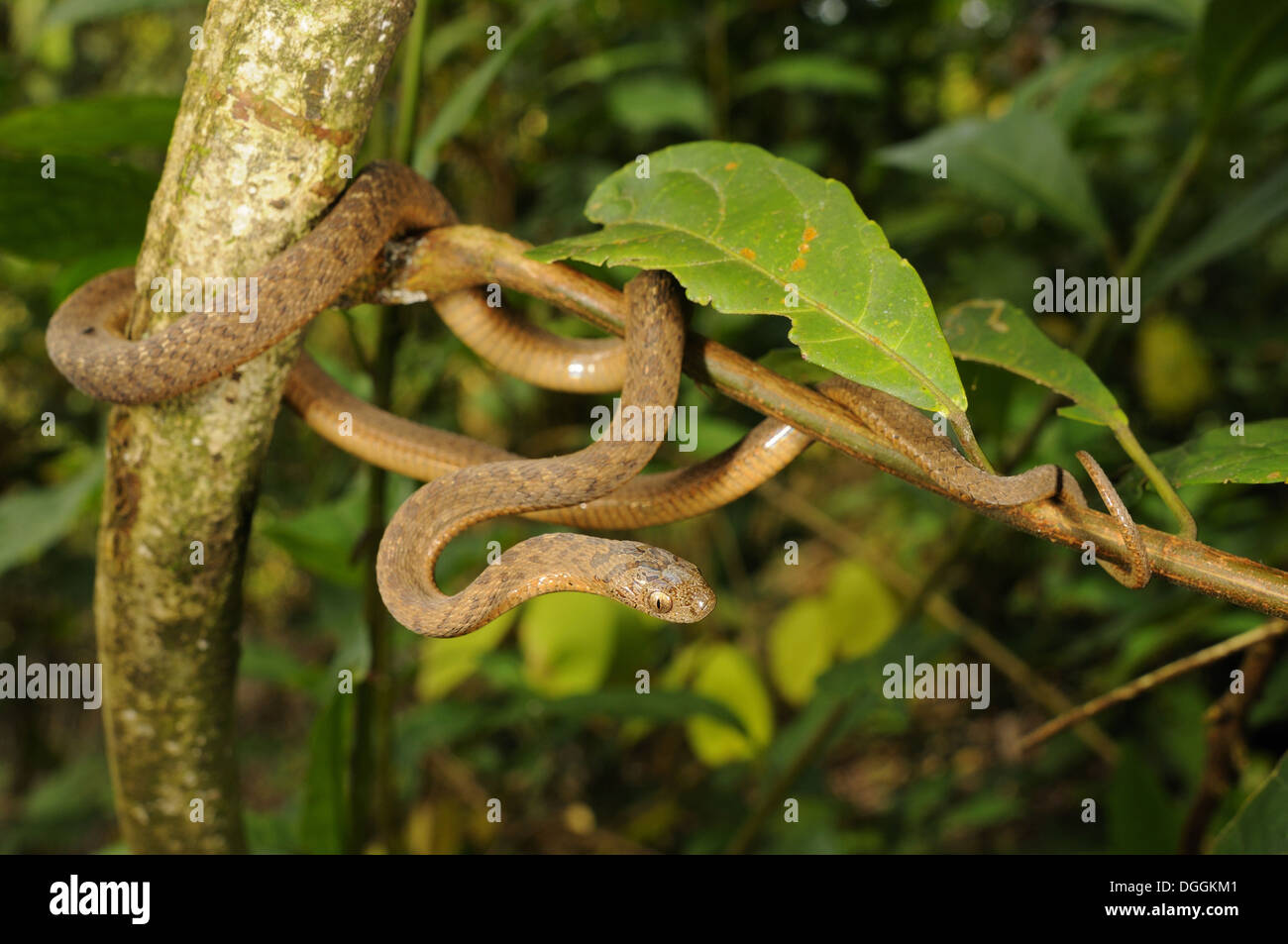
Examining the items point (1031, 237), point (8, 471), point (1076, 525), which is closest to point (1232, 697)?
point (1076, 525)

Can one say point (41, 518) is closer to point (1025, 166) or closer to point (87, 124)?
point (87, 124)

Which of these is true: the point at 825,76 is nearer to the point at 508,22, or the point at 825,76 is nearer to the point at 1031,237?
the point at 1031,237

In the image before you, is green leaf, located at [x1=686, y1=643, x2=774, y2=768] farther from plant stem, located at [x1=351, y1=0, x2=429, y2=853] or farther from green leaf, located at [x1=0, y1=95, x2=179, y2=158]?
green leaf, located at [x1=0, y1=95, x2=179, y2=158]

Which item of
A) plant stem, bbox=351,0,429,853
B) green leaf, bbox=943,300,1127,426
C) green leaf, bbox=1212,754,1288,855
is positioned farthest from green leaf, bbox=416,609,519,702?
green leaf, bbox=1212,754,1288,855

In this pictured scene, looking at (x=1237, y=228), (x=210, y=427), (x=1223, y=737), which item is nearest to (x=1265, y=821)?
(x=1223, y=737)

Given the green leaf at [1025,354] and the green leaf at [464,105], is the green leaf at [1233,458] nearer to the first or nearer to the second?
the green leaf at [1025,354]

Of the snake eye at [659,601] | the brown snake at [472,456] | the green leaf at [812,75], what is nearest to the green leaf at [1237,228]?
the green leaf at [812,75]
